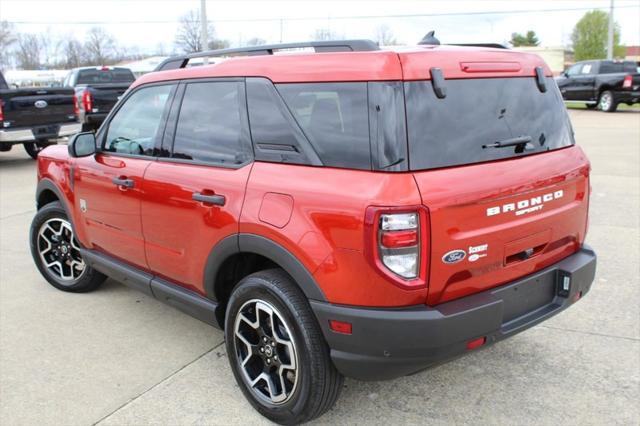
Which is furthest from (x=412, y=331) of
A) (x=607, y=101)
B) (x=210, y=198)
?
(x=607, y=101)

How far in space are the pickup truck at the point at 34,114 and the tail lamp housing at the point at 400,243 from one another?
10335 mm

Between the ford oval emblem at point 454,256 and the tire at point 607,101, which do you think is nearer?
the ford oval emblem at point 454,256

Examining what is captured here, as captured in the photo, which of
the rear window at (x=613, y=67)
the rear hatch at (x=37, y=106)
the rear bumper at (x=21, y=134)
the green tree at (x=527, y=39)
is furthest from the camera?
the green tree at (x=527, y=39)

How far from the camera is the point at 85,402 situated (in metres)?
3.17

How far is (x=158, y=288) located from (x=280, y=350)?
112cm

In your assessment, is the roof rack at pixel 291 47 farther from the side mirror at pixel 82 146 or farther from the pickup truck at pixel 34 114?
the pickup truck at pixel 34 114

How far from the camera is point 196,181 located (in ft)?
10.5

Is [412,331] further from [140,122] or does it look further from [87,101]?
[87,101]

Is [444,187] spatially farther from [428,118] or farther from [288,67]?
[288,67]

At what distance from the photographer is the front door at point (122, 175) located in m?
3.70

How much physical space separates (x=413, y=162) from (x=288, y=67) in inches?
33.7

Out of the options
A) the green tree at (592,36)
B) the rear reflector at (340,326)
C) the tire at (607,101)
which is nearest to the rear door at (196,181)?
the rear reflector at (340,326)

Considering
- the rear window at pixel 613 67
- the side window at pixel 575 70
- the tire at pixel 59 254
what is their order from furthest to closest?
the side window at pixel 575 70
the rear window at pixel 613 67
the tire at pixel 59 254

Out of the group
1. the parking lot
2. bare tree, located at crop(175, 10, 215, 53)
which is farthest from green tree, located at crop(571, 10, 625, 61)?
the parking lot
